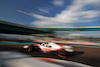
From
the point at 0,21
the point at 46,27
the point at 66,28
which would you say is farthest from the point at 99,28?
the point at 0,21

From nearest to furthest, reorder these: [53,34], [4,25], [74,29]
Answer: [4,25], [74,29], [53,34]

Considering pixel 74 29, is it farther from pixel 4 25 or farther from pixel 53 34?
pixel 4 25

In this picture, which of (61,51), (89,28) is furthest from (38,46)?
(89,28)

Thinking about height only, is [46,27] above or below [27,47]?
above

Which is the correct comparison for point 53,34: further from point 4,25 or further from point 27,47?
point 27,47

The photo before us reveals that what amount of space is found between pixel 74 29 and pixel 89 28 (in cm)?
662

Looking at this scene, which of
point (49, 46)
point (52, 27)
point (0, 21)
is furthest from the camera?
point (52, 27)

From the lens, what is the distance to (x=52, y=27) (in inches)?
1740

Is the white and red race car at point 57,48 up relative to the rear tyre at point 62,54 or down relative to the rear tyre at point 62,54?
up

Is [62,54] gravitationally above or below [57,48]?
below

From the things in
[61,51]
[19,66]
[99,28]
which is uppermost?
[99,28]

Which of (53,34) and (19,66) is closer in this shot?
(19,66)

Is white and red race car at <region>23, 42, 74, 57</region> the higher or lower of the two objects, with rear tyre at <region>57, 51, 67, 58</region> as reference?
higher

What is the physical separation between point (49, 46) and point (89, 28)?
32.0m
